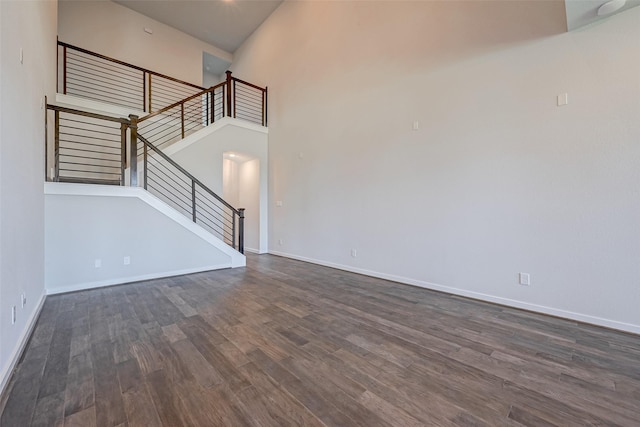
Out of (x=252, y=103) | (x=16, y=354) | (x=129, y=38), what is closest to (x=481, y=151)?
(x=16, y=354)

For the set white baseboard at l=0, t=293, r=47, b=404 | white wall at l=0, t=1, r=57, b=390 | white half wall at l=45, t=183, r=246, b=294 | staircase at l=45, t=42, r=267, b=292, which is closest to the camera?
white baseboard at l=0, t=293, r=47, b=404

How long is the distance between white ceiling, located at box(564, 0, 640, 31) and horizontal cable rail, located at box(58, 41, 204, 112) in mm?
6890

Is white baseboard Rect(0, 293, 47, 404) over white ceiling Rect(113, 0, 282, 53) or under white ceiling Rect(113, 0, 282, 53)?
under

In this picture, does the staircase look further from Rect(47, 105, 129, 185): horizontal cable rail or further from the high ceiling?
the high ceiling

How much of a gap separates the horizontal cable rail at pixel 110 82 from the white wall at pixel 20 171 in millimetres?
2927

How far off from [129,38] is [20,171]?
6163mm

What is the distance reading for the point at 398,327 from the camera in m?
2.50

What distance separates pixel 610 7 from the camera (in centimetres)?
229

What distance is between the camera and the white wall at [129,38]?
5.71 metres

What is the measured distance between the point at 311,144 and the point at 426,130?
8.08 ft

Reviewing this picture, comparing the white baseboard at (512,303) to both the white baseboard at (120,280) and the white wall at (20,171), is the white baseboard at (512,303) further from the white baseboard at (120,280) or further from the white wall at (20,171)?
the white wall at (20,171)

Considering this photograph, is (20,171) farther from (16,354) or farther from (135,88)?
(135,88)

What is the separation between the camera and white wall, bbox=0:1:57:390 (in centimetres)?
172

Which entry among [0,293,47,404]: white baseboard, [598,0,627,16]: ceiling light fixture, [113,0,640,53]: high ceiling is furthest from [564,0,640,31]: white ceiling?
[113,0,640,53]: high ceiling
